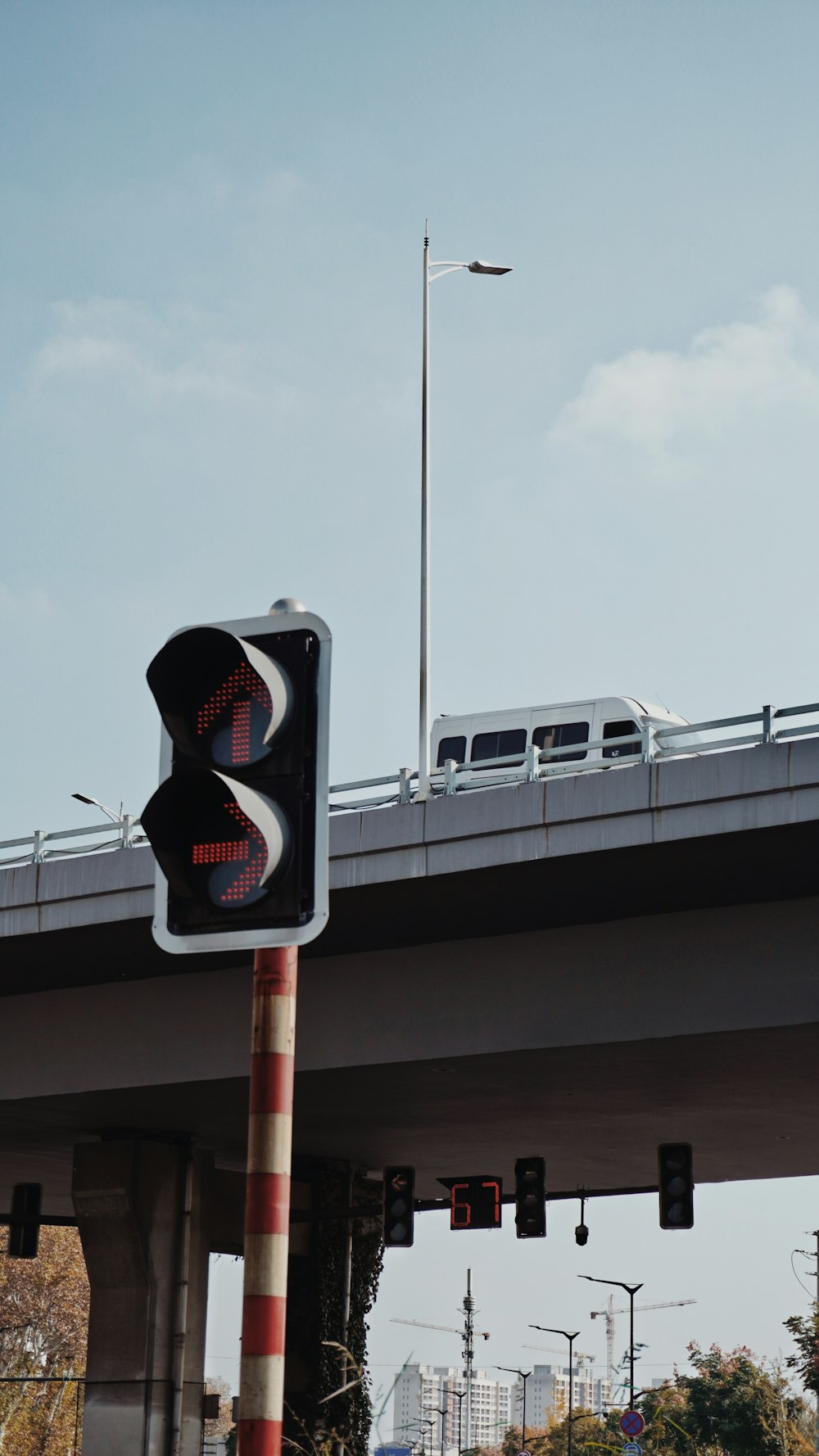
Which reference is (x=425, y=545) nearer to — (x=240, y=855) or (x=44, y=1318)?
(x=240, y=855)

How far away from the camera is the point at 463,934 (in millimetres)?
21469

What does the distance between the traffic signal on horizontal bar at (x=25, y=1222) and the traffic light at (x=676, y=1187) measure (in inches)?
440

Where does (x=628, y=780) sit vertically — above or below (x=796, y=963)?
above

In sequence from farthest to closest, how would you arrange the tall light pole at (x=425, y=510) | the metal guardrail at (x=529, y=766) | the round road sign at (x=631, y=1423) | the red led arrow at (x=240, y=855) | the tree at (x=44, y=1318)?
the tree at (x=44, y=1318)
the round road sign at (x=631, y=1423)
the tall light pole at (x=425, y=510)
the metal guardrail at (x=529, y=766)
the red led arrow at (x=240, y=855)

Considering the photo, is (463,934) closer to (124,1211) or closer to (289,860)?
(124,1211)

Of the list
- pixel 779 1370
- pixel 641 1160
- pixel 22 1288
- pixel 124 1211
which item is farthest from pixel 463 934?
pixel 22 1288

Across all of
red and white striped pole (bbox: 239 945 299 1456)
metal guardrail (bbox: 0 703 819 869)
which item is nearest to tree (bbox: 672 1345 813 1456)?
metal guardrail (bbox: 0 703 819 869)

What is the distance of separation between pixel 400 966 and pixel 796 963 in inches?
207

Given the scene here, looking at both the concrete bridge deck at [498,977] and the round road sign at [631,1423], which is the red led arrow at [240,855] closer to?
the concrete bridge deck at [498,977]

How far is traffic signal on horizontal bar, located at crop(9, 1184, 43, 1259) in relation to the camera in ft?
100.0

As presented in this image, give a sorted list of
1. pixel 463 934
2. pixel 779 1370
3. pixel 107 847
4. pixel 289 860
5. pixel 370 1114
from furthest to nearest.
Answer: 1. pixel 779 1370
2. pixel 370 1114
3. pixel 107 847
4. pixel 463 934
5. pixel 289 860

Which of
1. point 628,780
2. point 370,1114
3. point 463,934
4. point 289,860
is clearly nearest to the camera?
point 289,860

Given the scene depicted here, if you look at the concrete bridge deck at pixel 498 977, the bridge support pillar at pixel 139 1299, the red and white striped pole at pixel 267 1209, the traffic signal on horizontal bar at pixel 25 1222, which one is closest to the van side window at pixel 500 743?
the concrete bridge deck at pixel 498 977

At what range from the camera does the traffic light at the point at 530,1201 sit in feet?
91.0
